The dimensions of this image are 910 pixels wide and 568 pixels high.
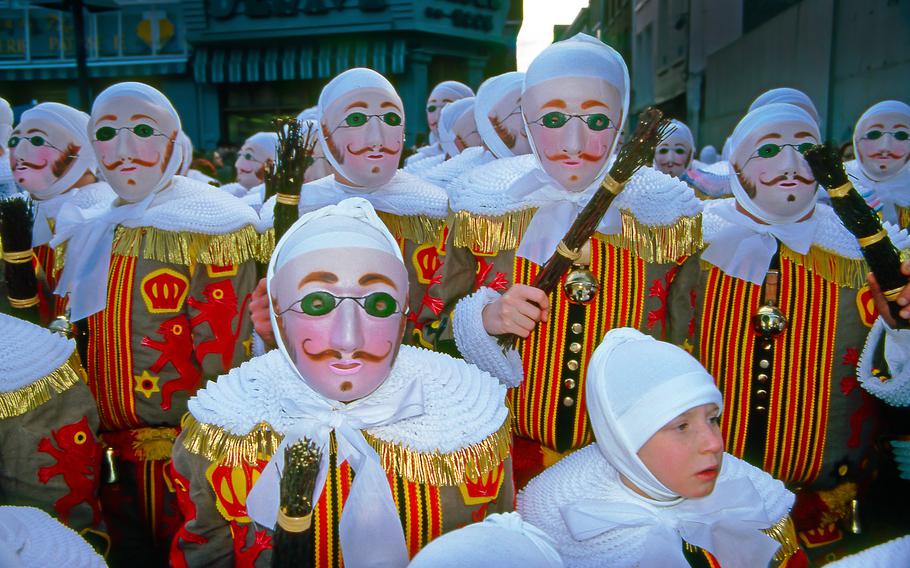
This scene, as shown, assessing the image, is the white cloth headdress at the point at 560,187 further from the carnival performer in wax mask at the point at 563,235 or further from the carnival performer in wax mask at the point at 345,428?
the carnival performer in wax mask at the point at 345,428

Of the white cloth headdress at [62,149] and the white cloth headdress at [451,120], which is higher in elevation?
the white cloth headdress at [451,120]

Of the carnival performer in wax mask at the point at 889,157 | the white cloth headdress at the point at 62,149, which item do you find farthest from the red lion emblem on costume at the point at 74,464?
the carnival performer in wax mask at the point at 889,157

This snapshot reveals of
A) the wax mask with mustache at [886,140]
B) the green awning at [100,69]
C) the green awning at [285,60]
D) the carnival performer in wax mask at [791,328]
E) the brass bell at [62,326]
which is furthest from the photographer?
the green awning at [100,69]

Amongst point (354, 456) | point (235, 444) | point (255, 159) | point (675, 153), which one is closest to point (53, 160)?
point (255, 159)

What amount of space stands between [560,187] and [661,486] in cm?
117

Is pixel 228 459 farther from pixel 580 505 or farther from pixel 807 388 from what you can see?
pixel 807 388

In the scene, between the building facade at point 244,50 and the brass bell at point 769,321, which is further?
the building facade at point 244,50

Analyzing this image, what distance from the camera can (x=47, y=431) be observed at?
234cm

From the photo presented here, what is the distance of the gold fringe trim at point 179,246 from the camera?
3.15 meters

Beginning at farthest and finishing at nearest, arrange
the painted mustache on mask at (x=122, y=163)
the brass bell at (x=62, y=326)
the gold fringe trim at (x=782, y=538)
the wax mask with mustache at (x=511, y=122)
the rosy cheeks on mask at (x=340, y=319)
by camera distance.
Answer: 1. the wax mask with mustache at (x=511, y=122)
2. the painted mustache on mask at (x=122, y=163)
3. the brass bell at (x=62, y=326)
4. the gold fringe trim at (x=782, y=538)
5. the rosy cheeks on mask at (x=340, y=319)

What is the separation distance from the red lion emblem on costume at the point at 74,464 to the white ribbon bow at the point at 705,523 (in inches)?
60.0

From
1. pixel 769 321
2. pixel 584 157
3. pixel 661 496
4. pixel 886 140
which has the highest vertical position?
pixel 886 140

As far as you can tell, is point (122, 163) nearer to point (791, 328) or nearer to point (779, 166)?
point (779, 166)

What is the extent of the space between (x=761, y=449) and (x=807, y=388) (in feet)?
0.92
